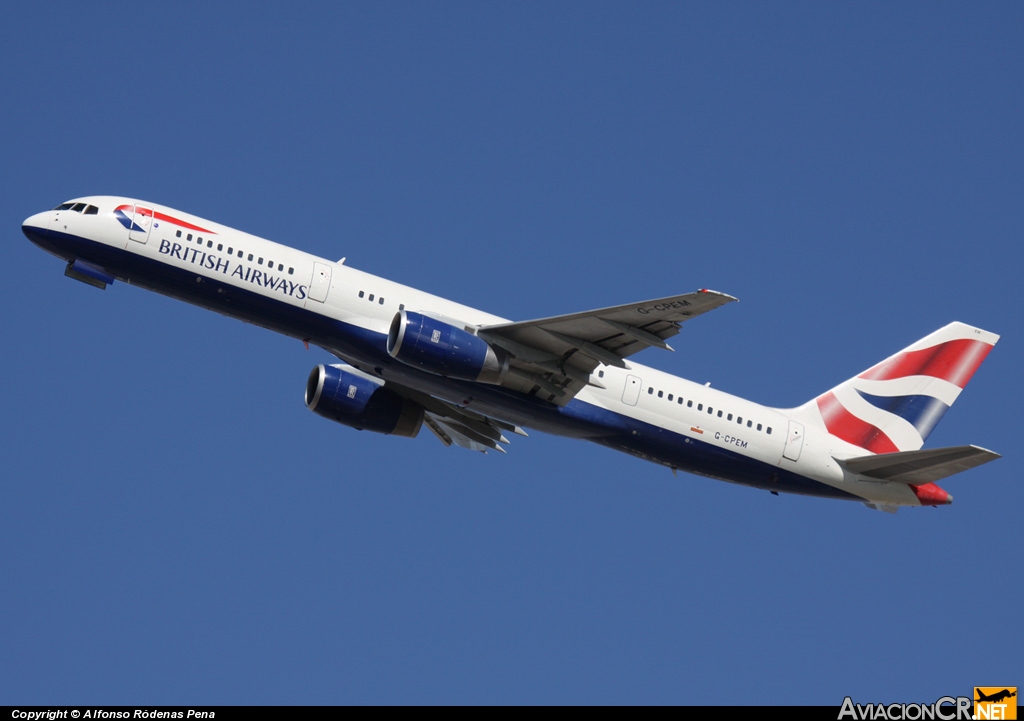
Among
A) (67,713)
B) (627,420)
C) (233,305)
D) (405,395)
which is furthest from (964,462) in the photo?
(67,713)

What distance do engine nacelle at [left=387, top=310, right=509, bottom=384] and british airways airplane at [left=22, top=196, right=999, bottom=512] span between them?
42 millimetres

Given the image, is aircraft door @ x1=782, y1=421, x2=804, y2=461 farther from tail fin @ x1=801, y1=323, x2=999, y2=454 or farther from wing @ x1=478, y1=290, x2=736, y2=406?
wing @ x1=478, y1=290, x2=736, y2=406

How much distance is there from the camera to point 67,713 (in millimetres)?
30656

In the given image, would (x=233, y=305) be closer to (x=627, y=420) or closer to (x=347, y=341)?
(x=347, y=341)

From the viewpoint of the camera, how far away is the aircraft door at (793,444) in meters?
41.8

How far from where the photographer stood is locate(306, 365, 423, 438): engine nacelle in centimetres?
4272

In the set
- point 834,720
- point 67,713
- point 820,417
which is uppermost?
point 820,417

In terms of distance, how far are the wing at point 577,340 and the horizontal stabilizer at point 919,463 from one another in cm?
945

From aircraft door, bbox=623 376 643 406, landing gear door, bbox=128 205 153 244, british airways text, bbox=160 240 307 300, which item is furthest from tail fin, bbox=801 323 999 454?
landing gear door, bbox=128 205 153 244

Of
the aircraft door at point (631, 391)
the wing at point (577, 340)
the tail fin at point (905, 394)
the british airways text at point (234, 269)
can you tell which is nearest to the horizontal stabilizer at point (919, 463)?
the tail fin at point (905, 394)

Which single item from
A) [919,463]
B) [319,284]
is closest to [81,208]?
[319,284]

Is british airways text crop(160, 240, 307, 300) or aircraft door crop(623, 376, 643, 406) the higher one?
british airways text crop(160, 240, 307, 300)

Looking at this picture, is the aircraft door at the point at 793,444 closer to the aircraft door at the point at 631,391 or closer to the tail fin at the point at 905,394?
the tail fin at the point at 905,394

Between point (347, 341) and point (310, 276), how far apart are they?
7.52 feet
